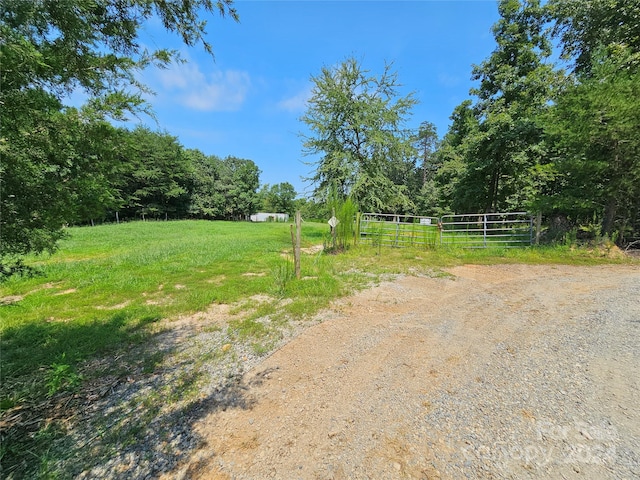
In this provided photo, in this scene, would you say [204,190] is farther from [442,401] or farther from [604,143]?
[442,401]

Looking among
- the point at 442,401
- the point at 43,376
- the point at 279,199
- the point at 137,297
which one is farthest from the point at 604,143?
the point at 279,199

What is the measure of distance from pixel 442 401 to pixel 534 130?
14.9 metres

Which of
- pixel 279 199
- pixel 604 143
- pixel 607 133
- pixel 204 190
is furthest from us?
pixel 279 199

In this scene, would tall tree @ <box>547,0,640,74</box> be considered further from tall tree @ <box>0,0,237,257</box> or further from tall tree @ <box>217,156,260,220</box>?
tall tree @ <box>217,156,260,220</box>

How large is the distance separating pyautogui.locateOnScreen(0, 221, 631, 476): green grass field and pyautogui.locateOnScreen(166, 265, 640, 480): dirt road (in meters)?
0.98

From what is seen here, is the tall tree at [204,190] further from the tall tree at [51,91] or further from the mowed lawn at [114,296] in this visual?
the tall tree at [51,91]

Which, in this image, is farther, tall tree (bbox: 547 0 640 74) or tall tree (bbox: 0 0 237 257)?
tall tree (bbox: 547 0 640 74)

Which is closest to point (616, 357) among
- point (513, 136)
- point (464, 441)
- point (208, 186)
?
point (464, 441)

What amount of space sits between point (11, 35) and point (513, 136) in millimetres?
16332

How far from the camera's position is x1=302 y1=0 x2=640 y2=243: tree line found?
7.70 metres

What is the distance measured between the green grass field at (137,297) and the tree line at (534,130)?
2405mm

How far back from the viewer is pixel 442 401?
7.45 feet

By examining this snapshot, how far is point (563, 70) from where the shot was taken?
12391 mm

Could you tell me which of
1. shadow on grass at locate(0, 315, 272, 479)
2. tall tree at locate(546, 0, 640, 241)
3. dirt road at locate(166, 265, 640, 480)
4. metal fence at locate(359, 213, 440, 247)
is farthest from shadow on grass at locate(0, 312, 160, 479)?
tall tree at locate(546, 0, 640, 241)
